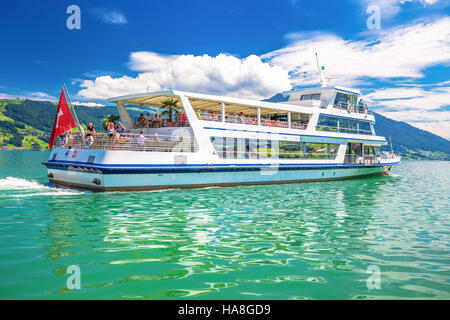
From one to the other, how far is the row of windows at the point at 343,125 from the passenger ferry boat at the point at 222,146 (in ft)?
0.27

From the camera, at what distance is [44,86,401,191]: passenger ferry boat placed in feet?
51.8

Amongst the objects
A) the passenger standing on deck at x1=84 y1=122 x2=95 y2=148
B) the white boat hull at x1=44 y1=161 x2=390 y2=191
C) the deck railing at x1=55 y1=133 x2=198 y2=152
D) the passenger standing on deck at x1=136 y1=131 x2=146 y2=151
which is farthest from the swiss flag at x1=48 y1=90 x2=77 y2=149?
the passenger standing on deck at x1=136 y1=131 x2=146 y2=151

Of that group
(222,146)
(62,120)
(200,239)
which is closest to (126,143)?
(62,120)

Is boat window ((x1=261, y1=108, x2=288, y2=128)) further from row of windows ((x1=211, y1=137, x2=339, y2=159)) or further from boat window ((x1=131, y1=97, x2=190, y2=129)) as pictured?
boat window ((x1=131, y1=97, x2=190, y2=129))

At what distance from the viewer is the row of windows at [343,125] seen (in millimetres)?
24922

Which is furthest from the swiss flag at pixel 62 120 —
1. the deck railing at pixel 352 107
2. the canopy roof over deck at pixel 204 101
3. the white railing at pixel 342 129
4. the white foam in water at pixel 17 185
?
the deck railing at pixel 352 107

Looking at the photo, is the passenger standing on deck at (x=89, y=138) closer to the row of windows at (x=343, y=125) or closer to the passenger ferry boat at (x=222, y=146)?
the passenger ferry boat at (x=222, y=146)

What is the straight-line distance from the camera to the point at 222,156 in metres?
19.1

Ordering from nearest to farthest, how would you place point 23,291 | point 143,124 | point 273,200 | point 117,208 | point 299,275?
point 23,291 → point 299,275 → point 117,208 → point 273,200 → point 143,124

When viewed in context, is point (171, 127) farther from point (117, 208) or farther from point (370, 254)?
point (370, 254)

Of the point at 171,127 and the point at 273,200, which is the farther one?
the point at 171,127

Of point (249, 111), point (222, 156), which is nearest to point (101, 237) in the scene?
point (222, 156)

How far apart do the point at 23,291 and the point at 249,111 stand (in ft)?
72.0

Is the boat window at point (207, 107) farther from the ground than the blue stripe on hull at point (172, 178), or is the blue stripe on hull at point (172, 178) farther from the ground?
the boat window at point (207, 107)
